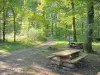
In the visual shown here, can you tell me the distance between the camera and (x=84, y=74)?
8.28 m

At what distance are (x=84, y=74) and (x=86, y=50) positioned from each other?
592cm

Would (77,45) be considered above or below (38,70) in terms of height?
above

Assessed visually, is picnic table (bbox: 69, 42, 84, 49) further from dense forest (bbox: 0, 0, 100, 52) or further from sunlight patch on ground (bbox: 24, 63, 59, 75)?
sunlight patch on ground (bbox: 24, 63, 59, 75)

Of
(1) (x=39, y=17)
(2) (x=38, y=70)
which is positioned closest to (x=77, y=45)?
(2) (x=38, y=70)

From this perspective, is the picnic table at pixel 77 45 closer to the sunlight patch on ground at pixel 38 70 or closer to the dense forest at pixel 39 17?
the dense forest at pixel 39 17

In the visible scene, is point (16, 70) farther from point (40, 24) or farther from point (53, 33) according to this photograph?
point (53, 33)

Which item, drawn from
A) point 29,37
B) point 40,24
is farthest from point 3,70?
point 40,24

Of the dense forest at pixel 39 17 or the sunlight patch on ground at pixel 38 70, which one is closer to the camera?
the sunlight patch on ground at pixel 38 70

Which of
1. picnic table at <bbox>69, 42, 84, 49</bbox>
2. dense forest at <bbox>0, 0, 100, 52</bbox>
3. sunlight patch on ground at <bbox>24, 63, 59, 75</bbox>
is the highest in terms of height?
dense forest at <bbox>0, 0, 100, 52</bbox>

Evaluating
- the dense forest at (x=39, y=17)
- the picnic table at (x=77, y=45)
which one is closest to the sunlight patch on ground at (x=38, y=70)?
the dense forest at (x=39, y=17)

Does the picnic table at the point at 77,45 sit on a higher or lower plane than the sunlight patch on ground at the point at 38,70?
higher

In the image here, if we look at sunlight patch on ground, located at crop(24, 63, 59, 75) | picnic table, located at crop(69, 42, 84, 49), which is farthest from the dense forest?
sunlight patch on ground, located at crop(24, 63, 59, 75)

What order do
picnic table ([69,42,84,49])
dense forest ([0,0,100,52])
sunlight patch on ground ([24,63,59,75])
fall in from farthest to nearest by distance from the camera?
picnic table ([69,42,84,49]), dense forest ([0,0,100,52]), sunlight patch on ground ([24,63,59,75])

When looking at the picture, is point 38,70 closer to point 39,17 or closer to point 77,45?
point 77,45
